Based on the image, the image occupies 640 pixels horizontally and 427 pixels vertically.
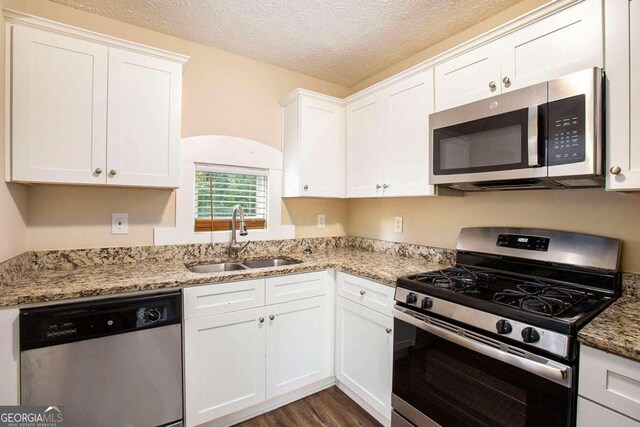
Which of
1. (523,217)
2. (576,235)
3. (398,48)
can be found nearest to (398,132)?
(398,48)

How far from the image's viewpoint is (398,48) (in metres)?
2.28

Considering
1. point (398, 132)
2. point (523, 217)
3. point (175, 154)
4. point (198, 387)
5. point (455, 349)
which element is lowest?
point (198, 387)

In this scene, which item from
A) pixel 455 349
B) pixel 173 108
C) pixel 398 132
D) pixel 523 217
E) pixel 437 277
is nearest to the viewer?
pixel 455 349

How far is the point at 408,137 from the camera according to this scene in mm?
1989

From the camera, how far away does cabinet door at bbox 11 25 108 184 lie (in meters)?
1.50

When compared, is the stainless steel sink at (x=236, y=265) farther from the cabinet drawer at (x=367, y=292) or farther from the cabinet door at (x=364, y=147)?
the cabinet door at (x=364, y=147)

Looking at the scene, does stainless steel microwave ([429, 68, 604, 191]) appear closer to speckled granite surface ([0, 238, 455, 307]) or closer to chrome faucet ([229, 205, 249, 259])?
speckled granite surface ([0, 238, 455, 307])

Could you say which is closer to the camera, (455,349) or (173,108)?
(455,349)

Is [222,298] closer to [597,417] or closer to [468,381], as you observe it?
[468,381]

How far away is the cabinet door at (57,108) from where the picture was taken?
1.50 meters

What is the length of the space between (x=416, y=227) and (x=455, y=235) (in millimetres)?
316

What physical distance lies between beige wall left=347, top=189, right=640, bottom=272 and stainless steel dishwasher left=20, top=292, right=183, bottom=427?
5.51 feet

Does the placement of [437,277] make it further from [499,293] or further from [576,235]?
[576,235]

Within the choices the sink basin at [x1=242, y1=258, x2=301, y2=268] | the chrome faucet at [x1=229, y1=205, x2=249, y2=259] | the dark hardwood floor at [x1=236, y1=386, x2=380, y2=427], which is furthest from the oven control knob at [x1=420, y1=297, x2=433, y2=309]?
the chrome faucet at [x1=229, y1=205, x2=249, y2=259]
